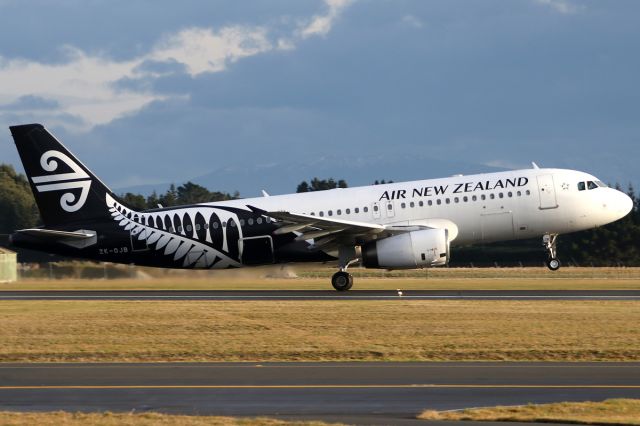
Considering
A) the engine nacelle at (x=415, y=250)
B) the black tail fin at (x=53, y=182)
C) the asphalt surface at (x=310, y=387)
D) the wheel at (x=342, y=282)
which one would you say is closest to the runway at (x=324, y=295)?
the wheel at (x=342, y=282)

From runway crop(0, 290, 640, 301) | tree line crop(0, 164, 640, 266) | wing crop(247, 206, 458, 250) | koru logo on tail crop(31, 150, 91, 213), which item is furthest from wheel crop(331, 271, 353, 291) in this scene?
tree line crop(0, 164, 640, 266)

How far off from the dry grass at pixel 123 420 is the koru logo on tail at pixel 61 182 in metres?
27.7

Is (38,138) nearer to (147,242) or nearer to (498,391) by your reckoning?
(147,242)

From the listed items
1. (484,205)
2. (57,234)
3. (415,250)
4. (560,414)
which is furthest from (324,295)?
(560,414)

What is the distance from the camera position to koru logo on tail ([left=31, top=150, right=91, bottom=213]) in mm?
42000

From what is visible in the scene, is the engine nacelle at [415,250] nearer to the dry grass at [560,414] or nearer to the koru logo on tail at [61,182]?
the koru logo on tail at [61,182]

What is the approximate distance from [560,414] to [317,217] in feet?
79.5

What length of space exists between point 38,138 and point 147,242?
5.90 metres

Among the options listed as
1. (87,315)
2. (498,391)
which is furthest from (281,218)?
(498,391)

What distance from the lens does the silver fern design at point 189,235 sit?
4141 cm

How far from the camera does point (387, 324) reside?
28156 millimetres

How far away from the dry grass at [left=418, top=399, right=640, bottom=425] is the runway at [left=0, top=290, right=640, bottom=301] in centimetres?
2059

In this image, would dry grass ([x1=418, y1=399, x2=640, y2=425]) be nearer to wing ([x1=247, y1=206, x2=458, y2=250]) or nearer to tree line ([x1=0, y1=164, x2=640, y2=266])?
wing ([x1=247, y1=206, x2=458, y2=250])

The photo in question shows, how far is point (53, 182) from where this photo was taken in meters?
42.2
